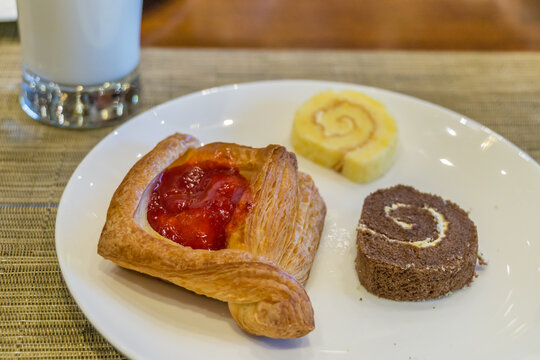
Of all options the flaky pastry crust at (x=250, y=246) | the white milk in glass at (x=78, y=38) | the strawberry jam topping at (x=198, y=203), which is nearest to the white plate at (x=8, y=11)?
the white milk in glass at (x=78, y=38)

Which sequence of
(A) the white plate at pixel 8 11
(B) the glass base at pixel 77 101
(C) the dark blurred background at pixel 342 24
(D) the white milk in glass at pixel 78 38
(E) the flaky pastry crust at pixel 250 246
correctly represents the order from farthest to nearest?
(C) the dark blurred background at pixel 342 24 < (A) the white plate at pixel 8 11 < (B) the glass base at pixel 77 101 < (D) the white milk in glass at pixel 78 38 < (E) the flaky pastry crust at pixel 250 246

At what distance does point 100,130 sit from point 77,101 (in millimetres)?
152

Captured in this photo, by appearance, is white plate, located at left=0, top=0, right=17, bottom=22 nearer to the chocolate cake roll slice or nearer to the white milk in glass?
the white milk in glass

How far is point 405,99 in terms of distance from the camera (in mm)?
2650

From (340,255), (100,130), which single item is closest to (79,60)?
(100,130)

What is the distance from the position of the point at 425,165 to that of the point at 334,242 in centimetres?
59

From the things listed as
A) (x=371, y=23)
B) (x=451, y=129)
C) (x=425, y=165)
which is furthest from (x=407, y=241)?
(x=371, y=23)

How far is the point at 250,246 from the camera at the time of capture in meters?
1.74

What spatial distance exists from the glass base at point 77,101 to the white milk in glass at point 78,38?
0.11 ft

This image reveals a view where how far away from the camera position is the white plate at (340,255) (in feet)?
5.53

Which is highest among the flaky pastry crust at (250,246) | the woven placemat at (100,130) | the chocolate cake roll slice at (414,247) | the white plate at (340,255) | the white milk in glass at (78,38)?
the white milk in glass at (78,38)

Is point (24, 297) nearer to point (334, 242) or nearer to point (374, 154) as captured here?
point (334, 242)

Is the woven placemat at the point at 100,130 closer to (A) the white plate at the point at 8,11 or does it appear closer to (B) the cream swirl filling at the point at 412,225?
(A) the white plate at the point at 8,11

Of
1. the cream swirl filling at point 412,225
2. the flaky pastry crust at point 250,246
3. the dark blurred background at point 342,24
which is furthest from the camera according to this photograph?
the dark blurred background at point 342,24
